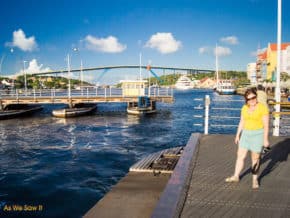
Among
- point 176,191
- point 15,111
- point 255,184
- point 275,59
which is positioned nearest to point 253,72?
point 275,59

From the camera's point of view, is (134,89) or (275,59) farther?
(275,59)

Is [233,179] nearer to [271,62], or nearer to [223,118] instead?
[223,118]

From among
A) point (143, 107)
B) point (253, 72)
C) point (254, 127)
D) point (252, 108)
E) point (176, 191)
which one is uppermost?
point (253, 72)

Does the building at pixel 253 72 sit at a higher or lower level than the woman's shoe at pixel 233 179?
higher

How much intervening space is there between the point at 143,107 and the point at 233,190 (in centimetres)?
3320

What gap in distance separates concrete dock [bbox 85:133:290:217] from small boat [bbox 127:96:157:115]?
30.1m

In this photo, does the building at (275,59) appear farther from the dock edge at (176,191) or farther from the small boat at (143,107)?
the dock edge at (176,191)

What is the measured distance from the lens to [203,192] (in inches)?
187

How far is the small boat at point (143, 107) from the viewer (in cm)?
3709

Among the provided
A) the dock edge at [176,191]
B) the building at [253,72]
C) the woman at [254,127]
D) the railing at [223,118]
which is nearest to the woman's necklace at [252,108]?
the woman at [254,127]

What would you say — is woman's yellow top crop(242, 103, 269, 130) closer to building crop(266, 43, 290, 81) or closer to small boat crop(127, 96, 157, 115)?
small boat crop(127, 96, 157, 115)

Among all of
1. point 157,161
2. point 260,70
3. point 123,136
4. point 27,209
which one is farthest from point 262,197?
point 260,70

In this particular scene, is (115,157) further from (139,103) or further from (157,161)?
(139,103)

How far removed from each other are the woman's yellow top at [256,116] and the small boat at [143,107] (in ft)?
105
